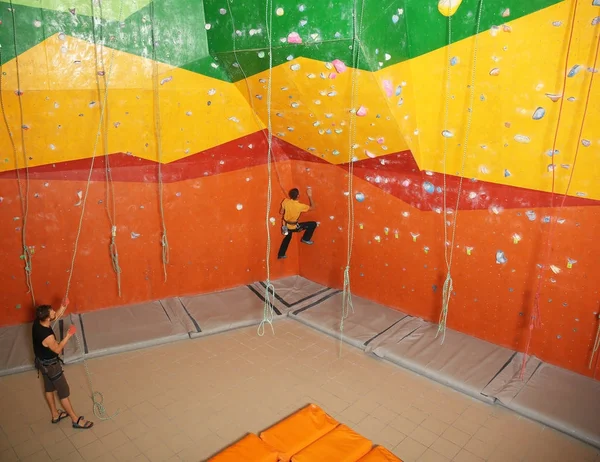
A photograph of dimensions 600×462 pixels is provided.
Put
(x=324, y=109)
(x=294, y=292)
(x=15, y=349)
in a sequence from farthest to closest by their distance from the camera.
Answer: (x=294, y=292) < (x=15, y=349) < (x=324, y=109)

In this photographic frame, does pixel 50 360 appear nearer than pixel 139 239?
Yes

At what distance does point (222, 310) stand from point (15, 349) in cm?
215

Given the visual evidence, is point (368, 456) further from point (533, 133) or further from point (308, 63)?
point (308, 63)

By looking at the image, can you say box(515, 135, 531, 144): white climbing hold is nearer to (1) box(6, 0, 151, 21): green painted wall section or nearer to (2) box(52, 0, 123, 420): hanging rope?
(1) box(6, 0, 151, 21): green painted wall section

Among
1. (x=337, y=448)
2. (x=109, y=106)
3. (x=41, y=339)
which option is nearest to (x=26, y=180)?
(x=109, y=106)

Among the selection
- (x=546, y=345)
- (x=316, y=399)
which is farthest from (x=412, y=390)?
(x=546, y=345)

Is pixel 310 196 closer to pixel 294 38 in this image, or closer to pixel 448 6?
pixel 294 38

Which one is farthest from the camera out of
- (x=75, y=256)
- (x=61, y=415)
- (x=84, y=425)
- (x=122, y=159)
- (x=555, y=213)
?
(x=75, y=256)

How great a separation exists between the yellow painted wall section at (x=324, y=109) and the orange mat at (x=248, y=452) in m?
2.88

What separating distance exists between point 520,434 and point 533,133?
2.36 m

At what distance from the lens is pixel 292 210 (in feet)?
18.2

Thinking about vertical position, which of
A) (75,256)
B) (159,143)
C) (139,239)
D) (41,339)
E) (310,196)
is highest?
(159,143)

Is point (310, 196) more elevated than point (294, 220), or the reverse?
point (310, 196)

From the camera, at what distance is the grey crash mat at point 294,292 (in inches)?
224
